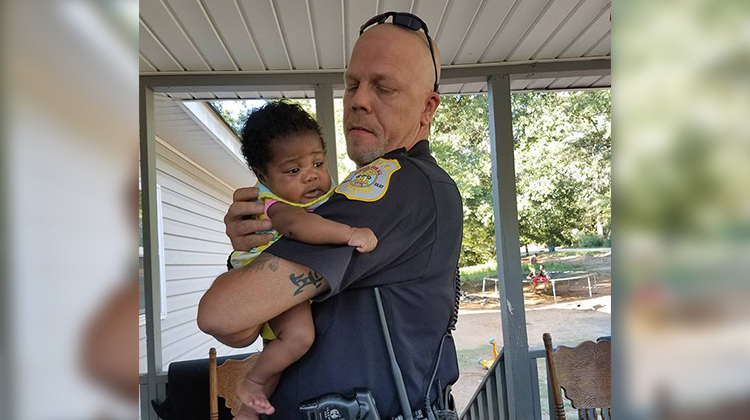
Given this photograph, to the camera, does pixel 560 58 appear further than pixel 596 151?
No

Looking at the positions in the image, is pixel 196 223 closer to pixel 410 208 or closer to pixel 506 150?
pixel 506 150

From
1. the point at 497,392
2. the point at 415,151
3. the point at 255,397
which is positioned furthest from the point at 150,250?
the point at 415,151

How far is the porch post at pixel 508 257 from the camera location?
3.69 m

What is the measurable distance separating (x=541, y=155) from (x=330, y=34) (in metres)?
9.43

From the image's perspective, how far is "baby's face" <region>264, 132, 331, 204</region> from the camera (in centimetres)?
148

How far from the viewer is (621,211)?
0.25 metres

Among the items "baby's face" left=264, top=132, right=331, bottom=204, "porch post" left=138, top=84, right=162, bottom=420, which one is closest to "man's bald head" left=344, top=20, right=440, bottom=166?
"baby's face" left=264, top=132, right=331, bottom=204

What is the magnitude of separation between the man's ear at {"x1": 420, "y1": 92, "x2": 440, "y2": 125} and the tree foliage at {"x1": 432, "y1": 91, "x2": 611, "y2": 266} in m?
10.2

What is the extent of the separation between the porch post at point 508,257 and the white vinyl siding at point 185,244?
2.97m

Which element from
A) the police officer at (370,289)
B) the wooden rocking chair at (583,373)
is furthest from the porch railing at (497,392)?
the police officer at (370,289)

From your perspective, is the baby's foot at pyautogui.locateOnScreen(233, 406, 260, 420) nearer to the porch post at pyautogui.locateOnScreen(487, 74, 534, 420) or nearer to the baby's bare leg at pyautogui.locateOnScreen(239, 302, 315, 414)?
the baby's bare leg at pyautogui.locateOnScreen(239, 302, 315, 414)

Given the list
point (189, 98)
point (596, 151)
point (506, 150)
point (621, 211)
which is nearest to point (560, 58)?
point (506, 150)

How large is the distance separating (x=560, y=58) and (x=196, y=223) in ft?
16.4

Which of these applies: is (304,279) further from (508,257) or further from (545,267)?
(545,267)
